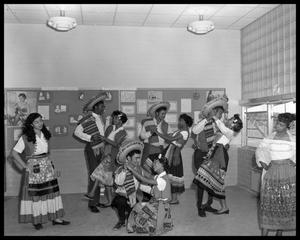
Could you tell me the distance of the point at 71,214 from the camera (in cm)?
451

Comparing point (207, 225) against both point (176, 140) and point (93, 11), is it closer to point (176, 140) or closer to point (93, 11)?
point (176, 140)

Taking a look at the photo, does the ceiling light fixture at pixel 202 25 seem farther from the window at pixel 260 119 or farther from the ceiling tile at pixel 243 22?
the window at pixel 260 119

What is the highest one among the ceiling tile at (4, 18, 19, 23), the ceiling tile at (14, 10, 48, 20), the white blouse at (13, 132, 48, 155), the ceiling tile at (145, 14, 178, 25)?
the ceiling tile at (145, 14, 178, 25)

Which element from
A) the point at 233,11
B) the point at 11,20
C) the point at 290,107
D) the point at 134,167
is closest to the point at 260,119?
the point at 290,107

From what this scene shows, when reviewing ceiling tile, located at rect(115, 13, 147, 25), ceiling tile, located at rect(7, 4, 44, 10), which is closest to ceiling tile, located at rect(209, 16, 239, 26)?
ceiling tile, located at rect(115, 13, 147, 25)

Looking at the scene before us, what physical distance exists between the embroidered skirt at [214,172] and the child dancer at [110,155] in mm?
1139

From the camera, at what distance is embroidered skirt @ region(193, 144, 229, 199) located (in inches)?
169

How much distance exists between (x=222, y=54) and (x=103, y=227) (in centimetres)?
370

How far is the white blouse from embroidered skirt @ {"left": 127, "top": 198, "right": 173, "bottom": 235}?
1.17 meters

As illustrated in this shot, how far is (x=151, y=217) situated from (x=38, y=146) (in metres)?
1.42

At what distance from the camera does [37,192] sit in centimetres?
378

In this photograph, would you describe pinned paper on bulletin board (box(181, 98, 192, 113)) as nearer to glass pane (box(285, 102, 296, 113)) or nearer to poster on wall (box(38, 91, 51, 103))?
glass pane (box(285, 102, 296, 113))

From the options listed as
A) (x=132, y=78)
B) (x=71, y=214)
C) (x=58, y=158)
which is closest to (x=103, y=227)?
(x=71, y=214)

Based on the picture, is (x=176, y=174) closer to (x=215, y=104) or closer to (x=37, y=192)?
(x=215, y=104)
